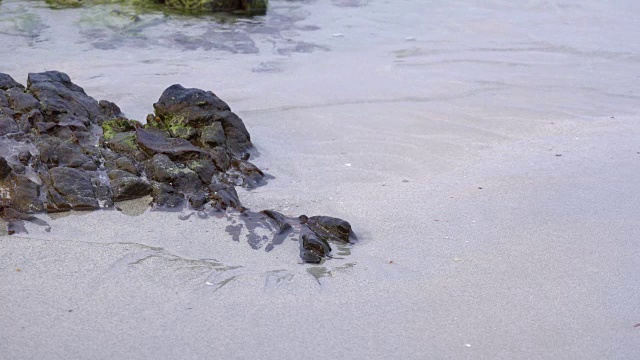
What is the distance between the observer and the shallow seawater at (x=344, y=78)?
364 cm

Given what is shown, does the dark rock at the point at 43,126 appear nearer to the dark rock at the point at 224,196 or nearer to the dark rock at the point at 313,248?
the dark rock at the point at 224,196

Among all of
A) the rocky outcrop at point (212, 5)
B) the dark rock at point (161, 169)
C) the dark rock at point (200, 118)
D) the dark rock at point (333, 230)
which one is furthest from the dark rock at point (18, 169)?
the rocky outcrop at point (212, 5)

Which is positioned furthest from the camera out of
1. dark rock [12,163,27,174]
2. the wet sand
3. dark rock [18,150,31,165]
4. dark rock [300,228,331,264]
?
dark rock [18,150,31,165]

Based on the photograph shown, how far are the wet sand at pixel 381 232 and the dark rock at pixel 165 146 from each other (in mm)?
369

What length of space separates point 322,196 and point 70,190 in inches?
44.9

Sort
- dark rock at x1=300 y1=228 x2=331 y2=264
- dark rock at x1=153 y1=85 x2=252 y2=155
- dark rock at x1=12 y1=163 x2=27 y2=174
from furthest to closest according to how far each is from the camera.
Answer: dark rock at x1=153 y1=85 x2=252 y2=155, dark rock at x1=12 y1=163 x2=27 y2=174, dark rock at x1=300 y1=228 x2=331 y2=264

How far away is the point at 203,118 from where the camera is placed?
4.25m

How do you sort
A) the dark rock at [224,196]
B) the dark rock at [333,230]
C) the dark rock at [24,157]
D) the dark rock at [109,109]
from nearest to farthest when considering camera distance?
1. the dark rock at [333,230]
2. the dark rock at [224,196]
3. the dark rock at [24,157]
4. the dark rock at [109,109]

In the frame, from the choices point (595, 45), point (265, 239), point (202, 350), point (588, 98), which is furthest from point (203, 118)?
point (595, 45)

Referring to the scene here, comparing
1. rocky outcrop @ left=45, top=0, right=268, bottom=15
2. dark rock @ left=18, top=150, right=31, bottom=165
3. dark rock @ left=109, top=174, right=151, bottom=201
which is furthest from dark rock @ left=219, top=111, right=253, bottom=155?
rocky outcrop @ left=45, top=0, right=268, bottom=15

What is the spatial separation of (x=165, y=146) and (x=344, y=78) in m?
2.11

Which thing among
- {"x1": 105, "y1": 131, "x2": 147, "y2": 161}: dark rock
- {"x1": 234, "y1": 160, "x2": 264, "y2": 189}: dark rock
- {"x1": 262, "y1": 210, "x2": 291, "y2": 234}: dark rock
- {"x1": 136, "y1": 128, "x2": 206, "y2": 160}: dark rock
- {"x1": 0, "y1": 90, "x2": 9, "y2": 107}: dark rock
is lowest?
{"x1": 234, "y1": 160, "x2": 264, "y2": 189}: dark rock

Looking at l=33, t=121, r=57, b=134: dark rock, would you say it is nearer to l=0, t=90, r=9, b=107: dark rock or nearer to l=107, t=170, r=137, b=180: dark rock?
l=0, t=90, r=9, b=107: dark rock

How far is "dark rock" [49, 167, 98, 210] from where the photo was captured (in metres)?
3.51
